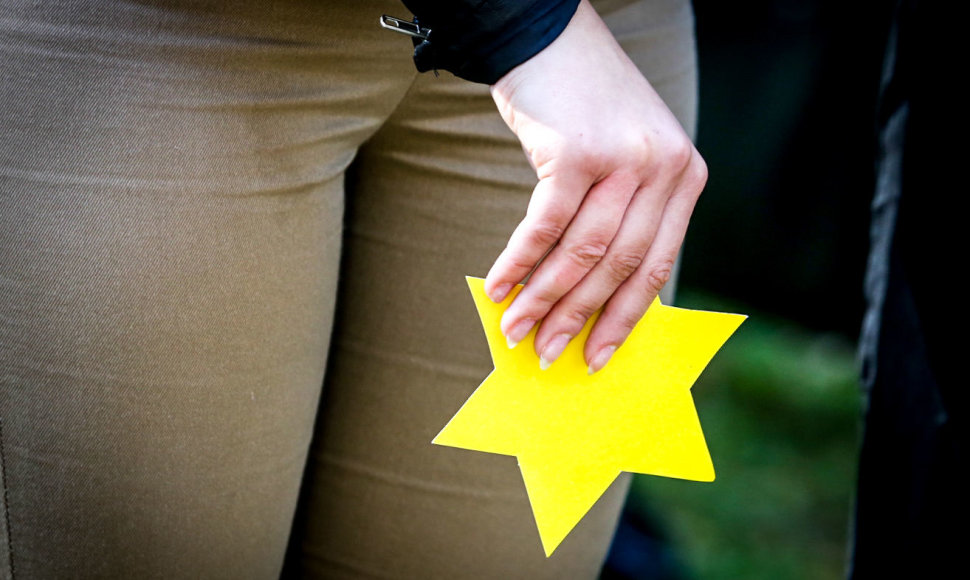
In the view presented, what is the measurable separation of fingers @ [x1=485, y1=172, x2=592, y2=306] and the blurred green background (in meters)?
1.59

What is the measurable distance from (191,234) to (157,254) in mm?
26

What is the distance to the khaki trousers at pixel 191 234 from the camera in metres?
0.51

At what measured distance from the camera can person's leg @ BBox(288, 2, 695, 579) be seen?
2.41 feet

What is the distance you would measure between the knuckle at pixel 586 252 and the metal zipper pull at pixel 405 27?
18 cm

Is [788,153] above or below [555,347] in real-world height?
below

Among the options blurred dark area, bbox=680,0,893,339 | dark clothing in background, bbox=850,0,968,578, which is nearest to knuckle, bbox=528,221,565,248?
dark clothing in background, bbox=850,0,968,578

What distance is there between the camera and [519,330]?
1.67ft

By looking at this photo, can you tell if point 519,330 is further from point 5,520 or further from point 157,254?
point 5,520

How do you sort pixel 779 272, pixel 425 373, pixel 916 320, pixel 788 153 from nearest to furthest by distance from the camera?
pixel 425 373
pixel 916 320
pixel 788 153
pixel 779 272

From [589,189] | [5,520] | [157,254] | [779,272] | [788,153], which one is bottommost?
[779,272]

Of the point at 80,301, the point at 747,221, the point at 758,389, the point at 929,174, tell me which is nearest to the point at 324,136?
the point at 80,301

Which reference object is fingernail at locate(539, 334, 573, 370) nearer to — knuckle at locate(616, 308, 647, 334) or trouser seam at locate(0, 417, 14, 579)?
knuckle at locate(616, 308, 647, 334)

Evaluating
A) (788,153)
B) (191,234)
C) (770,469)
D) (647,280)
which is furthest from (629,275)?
(788,153)

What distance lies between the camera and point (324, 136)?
0.59 metres
